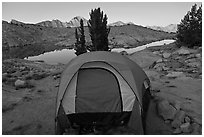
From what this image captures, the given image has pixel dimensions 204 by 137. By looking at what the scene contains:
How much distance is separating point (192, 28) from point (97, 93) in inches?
696

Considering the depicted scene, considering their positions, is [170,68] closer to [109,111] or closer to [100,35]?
[100,35]

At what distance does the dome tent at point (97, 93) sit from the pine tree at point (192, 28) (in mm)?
16253

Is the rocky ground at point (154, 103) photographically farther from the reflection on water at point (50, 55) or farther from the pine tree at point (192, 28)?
the reflection on water at point (50, 55)

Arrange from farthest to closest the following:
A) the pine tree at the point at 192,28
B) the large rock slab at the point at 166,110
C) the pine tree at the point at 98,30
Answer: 1. the pine tree at the point at 192,28
2. the pine tree at the point at 98,30
3. the large rock slab at the point at 166,110

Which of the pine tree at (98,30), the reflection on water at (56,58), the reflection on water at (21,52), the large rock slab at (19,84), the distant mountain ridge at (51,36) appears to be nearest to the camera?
the large rock slab at (19,84)

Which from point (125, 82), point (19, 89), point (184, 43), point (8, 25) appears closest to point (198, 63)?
point (184, 43)

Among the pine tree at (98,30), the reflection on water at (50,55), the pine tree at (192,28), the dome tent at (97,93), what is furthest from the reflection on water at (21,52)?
the dome tent at (97,93)

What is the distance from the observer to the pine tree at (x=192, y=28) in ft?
63.5

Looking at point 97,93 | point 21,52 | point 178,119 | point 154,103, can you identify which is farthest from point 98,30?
point 21,52

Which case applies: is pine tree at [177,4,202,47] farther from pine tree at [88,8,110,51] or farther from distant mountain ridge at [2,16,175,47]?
distant mountain ridge at [2,16,175,47]

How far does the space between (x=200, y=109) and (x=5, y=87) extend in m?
9.04

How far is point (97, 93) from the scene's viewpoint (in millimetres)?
5785

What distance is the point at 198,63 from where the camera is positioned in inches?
527

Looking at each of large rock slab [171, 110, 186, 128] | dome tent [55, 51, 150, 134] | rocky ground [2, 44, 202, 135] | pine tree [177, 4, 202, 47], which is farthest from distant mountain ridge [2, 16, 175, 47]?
dome tent [55, 51, 150, 134]
